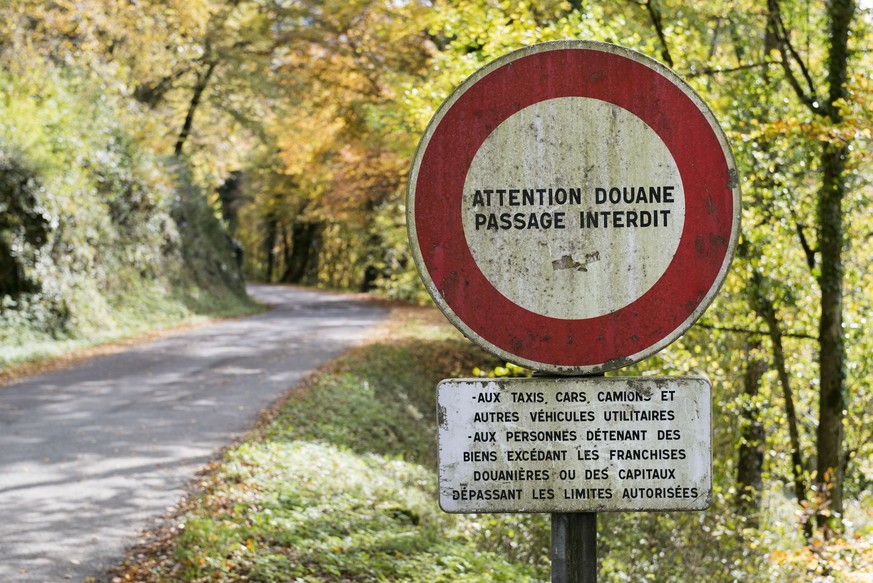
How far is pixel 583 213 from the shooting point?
1.98 m

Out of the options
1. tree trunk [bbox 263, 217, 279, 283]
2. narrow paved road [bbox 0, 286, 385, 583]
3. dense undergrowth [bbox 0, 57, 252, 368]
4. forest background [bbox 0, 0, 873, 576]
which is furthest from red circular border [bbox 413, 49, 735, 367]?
tree trunk [bbox 263, 217, 279, 283]

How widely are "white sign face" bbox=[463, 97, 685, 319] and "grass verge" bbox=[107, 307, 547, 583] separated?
4.30 metres

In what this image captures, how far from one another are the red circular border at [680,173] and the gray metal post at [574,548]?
1.17ft

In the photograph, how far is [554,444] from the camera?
2023 millimetres

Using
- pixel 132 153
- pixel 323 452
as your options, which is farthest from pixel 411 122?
pixel 132 153

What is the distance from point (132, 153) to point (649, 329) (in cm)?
2227

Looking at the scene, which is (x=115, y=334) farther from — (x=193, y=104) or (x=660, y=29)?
(x=660, y=29)

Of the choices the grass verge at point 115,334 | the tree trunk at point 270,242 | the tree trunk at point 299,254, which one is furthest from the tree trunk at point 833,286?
the tree trunk at point 270,242

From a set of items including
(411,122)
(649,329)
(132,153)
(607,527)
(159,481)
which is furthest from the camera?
(132,153)

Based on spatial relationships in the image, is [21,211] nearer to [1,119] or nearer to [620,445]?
[1,119]

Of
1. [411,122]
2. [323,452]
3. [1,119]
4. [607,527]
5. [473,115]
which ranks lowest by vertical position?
[607,527]

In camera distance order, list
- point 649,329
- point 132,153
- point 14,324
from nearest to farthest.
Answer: point 649,329 < point 14,324 < point 132,153

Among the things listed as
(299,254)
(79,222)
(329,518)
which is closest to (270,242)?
(299,254)

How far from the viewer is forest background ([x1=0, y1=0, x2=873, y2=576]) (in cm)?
884
